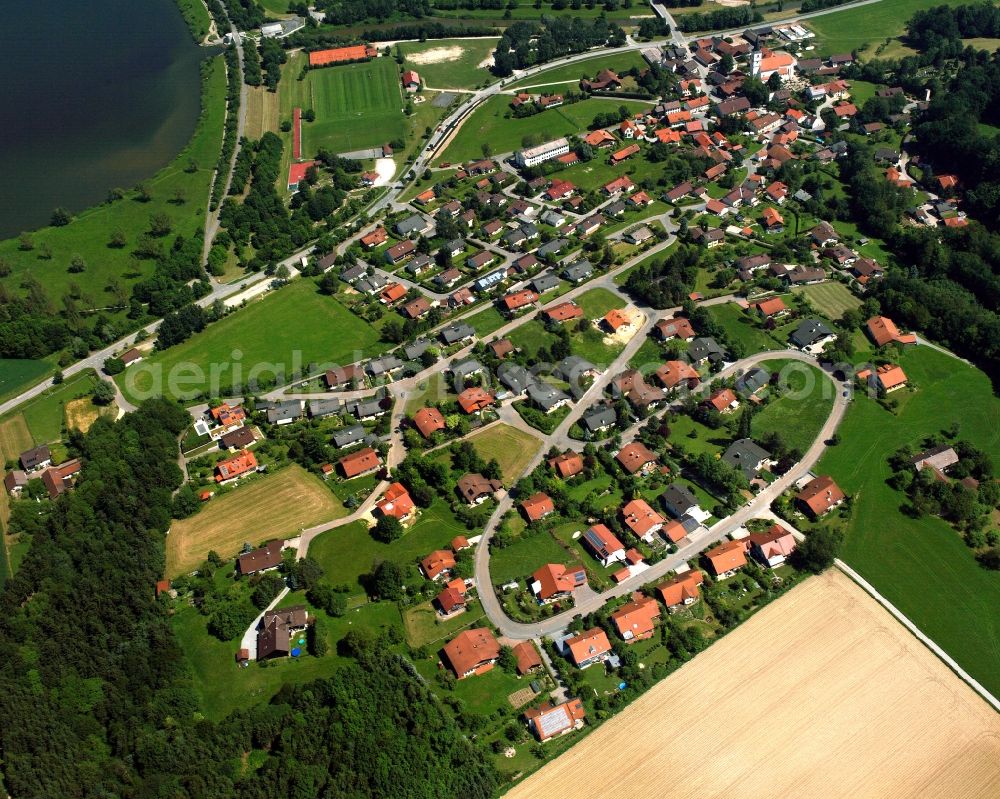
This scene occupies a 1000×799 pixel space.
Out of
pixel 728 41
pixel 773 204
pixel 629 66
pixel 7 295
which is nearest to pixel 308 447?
pixel 7 295

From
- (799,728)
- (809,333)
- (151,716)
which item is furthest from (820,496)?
(151,716)

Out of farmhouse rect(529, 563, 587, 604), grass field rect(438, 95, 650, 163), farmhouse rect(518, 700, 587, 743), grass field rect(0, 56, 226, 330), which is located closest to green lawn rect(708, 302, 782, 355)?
farmhouse rect(529, 563, 587, 604)

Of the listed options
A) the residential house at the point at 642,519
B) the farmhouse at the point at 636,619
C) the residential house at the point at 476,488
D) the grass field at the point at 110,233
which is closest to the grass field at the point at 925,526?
the residential house at the point at 642,519

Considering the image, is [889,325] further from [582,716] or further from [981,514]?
[582,716]

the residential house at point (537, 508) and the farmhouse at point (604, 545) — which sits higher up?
the residential house at point (537, 508)

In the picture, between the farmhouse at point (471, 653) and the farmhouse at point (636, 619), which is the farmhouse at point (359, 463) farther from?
the farmhouse at point (636, 619)
